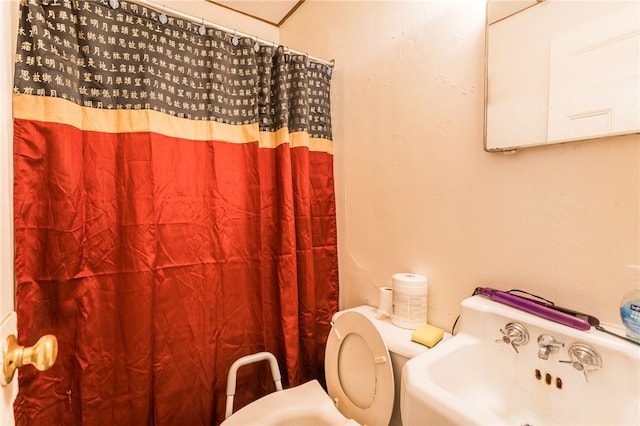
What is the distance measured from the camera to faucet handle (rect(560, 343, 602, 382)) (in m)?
0.61

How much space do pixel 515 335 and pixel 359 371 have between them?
22.1 inches

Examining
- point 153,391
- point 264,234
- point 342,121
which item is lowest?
point 153,391

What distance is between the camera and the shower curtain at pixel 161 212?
2.95 ft

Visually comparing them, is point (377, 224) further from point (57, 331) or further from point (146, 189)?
point (57, 331)

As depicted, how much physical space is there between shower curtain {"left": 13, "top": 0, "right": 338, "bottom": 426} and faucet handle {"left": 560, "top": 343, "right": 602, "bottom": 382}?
940mm

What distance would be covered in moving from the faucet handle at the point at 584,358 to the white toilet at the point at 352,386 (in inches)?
14.4

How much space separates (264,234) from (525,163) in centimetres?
99

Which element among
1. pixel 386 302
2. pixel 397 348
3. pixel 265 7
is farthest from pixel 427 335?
pixel 265 7

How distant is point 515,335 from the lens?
2.38ft

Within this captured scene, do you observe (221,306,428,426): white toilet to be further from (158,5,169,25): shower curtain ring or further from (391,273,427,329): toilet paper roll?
(158,5,169,25): shower curtain ring

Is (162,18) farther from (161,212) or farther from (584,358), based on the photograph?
(584,358)

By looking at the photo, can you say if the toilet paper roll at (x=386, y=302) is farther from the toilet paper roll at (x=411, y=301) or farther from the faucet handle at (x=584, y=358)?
the faucet handle at (x=584, y=358)

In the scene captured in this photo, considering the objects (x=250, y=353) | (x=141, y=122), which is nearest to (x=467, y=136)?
(x=141, y=122)

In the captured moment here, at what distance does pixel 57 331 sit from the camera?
3.10 feet
